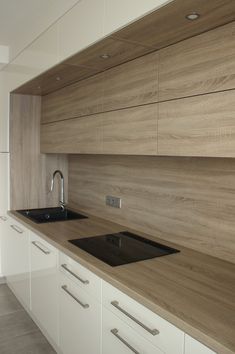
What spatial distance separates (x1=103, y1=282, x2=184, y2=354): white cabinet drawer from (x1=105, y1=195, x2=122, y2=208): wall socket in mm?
1065

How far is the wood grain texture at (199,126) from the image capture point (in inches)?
54.6

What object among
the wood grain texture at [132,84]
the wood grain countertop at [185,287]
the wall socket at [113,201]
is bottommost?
the wood grain countertop at [185,287]

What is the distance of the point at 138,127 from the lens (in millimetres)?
1914

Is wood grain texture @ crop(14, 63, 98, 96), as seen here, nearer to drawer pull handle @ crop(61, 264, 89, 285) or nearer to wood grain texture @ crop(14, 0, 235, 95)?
wood grain texture @ crop(14, 0, 235, 95)

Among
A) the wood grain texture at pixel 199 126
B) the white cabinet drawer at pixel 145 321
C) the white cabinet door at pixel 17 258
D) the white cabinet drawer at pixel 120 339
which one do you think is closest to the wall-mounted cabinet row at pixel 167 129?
the wood grain texture at pixel 199 126

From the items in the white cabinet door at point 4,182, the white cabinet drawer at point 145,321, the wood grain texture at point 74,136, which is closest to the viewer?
the white cabinet drawer at point 145,321

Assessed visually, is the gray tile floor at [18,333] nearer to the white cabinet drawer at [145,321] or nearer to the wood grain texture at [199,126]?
the white cabinet drawer at [145,321]

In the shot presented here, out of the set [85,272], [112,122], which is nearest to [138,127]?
[112,122]

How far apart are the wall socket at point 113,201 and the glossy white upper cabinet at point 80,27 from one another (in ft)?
3.75

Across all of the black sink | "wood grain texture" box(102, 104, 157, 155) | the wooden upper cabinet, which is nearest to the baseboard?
the black sink

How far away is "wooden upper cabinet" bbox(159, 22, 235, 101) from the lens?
1387mm

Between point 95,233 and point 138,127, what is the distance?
2.97 feet

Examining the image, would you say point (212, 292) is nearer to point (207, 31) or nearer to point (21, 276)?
point (207, 31)

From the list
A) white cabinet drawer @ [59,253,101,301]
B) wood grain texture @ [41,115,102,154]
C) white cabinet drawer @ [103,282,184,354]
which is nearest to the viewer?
white cabinet drawer @ [103,282,184,354]
